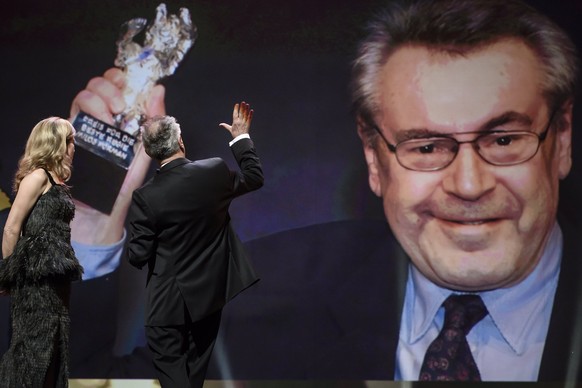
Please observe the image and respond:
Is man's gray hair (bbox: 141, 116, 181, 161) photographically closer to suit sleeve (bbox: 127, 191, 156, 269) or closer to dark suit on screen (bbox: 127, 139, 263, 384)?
dark suit on screen (bbox: 127, 139, 263, 384)

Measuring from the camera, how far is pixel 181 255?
134 inches

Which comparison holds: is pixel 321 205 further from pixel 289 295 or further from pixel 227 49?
pixel 227 49

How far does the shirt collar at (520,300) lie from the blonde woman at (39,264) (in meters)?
2.24

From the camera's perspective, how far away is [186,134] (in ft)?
16.6

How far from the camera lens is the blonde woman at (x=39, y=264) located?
3410 mm

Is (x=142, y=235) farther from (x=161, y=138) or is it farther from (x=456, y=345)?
(x=456, y=345)

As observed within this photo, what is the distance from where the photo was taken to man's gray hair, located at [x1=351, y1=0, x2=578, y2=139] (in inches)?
192

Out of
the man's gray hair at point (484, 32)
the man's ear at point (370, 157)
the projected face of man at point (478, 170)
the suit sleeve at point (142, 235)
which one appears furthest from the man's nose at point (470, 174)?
the suit sleeve at point (142, 235)

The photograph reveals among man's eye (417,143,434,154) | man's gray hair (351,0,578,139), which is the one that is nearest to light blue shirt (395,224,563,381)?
man's eye (417,143,434,154)

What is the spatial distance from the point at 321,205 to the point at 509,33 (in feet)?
4.87

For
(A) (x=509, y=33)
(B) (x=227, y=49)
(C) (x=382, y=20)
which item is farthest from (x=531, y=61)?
(B) (x=227, y=49)

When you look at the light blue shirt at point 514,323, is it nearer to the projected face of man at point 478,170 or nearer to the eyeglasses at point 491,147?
the projected face of man at point 478,170

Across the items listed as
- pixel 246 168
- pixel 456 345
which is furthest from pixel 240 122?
pixel 456 345

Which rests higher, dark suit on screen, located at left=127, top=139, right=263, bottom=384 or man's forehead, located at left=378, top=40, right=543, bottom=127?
man's forehead, located at left=378, top=40, right=543, bottom=127
